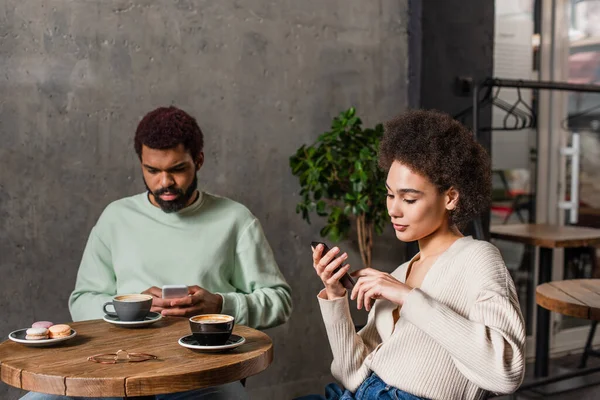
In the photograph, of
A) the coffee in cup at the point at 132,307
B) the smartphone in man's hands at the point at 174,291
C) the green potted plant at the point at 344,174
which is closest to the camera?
the coffee in cup at the point at 132,307

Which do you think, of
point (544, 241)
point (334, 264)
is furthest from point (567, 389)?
point (334, 264)

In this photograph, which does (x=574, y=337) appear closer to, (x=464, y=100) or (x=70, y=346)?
(x=464, y=100)

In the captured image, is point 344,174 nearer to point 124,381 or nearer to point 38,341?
point 38,341

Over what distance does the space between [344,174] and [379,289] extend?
171 centimetres

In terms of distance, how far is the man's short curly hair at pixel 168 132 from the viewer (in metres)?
2.50

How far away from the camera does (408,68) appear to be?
4031 millimetres

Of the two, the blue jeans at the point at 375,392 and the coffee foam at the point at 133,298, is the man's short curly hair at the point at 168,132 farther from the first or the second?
the blue jeans at the point at 375,392

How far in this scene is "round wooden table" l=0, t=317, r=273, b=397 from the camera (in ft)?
5.32

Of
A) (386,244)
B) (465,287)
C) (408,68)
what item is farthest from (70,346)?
(408,68)

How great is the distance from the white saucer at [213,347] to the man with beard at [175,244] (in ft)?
1.52

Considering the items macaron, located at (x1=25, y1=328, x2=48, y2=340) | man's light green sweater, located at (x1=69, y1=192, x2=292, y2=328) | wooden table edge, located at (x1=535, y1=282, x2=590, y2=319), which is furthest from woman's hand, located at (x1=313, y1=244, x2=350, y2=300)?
wooden table edge, located at (x1=535, y1=282, x2=590, y2=319)

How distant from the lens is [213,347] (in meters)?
1.81

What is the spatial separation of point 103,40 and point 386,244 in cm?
185

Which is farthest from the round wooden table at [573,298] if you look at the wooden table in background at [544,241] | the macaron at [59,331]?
the macaron at [59,331]
